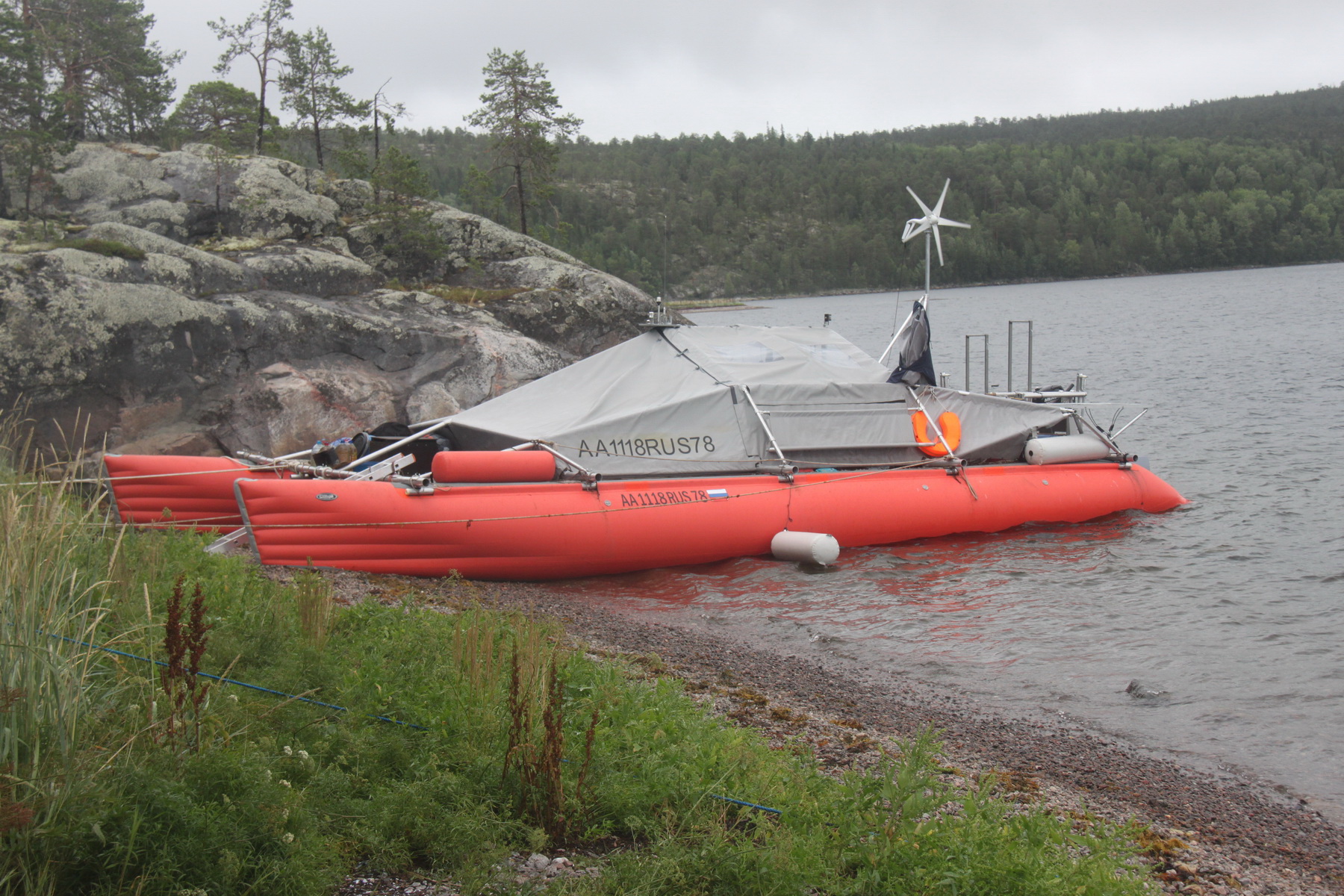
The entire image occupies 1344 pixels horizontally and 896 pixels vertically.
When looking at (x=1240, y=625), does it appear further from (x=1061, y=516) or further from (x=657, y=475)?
(x=657, y=475)

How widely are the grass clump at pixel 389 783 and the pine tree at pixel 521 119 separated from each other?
80.5 feet

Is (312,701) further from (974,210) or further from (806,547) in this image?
(974,210)

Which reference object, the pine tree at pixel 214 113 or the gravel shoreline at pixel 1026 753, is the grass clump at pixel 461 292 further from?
the gravel shoreline at pixel 1026 753

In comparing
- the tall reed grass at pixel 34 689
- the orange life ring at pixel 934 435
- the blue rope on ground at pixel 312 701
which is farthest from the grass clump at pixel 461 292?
the tall reed grass at pixel 34 689

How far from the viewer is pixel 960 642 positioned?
8969mm

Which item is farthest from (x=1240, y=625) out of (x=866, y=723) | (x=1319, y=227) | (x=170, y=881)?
(x=1319, y=227)

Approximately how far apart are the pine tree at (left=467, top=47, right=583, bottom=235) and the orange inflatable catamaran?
16.5 m

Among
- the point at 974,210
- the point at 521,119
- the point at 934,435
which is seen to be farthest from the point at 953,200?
the point at 934,435

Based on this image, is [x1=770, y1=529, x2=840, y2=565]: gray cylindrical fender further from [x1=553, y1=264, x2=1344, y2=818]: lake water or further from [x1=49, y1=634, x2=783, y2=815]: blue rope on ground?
[x1=49, y1=634, x2=783, y2=815]: blue rope on ground

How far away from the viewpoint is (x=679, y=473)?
450 inches

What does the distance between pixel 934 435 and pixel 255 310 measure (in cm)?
989

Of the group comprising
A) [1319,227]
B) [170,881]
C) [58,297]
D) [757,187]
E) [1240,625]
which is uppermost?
[757,187]

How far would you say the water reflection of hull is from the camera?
30.6 feet

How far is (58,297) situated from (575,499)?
7771mm
